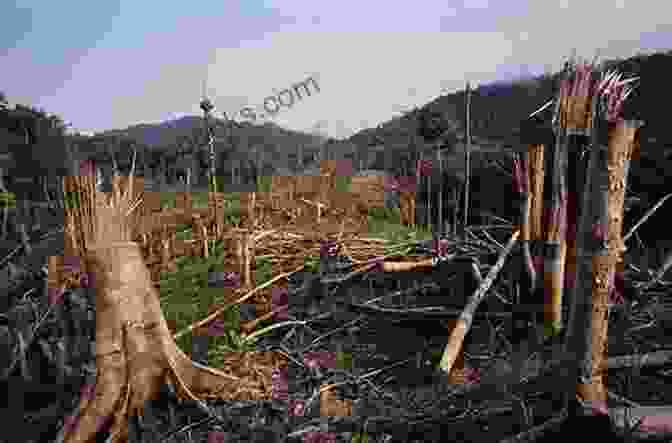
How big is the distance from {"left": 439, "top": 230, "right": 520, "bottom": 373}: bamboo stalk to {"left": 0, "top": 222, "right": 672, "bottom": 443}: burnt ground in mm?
153

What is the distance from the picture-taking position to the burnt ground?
6.68ft

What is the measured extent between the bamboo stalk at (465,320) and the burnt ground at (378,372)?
0.15 meters

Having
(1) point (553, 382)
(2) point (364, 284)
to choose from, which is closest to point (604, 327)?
(1) point (553, 382)

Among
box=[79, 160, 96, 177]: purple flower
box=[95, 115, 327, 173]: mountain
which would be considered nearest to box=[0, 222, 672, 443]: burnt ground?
box=[79, 160, 96, 177]: purple flower

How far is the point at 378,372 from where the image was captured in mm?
2719

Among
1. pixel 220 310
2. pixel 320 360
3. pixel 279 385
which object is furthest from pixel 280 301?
pixel 279 385

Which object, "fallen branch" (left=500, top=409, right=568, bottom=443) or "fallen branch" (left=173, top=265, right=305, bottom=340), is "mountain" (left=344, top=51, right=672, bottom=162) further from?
"fallen branch" (left=173, top=265, right=305, bottom=340)

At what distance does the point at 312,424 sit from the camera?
2.10 m

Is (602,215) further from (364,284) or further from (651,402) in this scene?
(364,284)

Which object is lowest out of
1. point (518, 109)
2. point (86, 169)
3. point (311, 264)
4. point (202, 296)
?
point (202, 296)

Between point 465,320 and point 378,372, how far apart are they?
77cm

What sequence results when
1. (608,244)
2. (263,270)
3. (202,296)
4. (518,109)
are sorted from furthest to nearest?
(518,109)
(263,270)
(202,296)
(608,244)

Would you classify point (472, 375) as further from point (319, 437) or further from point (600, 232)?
point (600, 232)

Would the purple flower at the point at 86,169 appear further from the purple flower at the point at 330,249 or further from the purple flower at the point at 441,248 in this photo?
the purple flower at the point at 441,248
